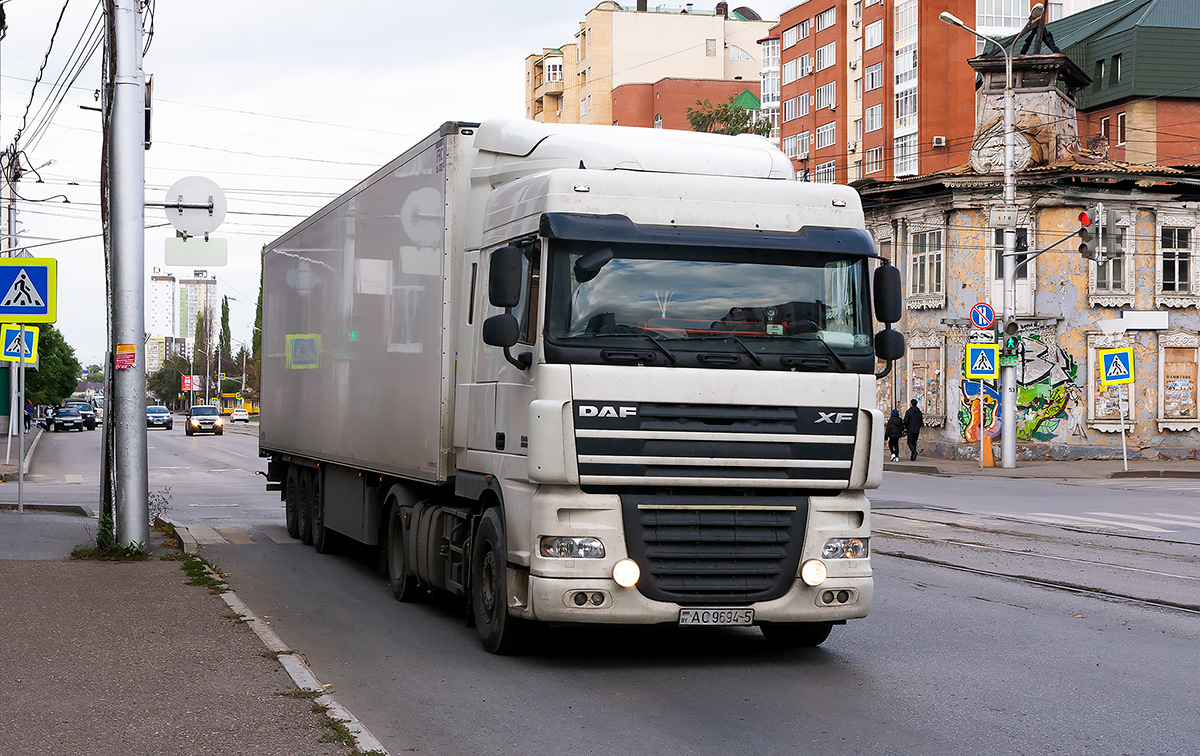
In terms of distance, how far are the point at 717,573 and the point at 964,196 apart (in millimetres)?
34836

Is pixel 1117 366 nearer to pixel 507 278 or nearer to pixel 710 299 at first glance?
pixel 710 299

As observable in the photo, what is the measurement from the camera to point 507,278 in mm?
8023

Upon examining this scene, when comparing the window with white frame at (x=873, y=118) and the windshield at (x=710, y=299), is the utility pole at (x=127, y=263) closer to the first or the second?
the windshield at (x=710, y=299)

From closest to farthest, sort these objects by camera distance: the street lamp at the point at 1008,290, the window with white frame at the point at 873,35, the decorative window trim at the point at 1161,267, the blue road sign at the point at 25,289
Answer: the blue road sign at the point at 25,289, the street lamp at the point at 1008,290, the decorative window trim at the point at 1161,267, the window with white frame at the point at 873,35

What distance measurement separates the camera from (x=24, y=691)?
7.15 meters

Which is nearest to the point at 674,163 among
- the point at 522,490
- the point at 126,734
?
the point at 522,490

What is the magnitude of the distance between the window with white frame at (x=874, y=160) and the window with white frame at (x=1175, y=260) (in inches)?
1223

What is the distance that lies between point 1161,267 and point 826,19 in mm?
39492

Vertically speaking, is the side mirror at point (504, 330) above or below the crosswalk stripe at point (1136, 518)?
above

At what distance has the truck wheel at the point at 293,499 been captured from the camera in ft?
54.5

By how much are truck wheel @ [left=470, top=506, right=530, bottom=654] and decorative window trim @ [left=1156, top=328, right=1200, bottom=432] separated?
35.2 m

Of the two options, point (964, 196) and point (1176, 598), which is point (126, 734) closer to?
point (1176, 598)

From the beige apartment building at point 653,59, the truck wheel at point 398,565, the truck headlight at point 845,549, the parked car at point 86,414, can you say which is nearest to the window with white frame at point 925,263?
the truck wheel at point 398,565

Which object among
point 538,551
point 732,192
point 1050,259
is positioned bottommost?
point 538,551
